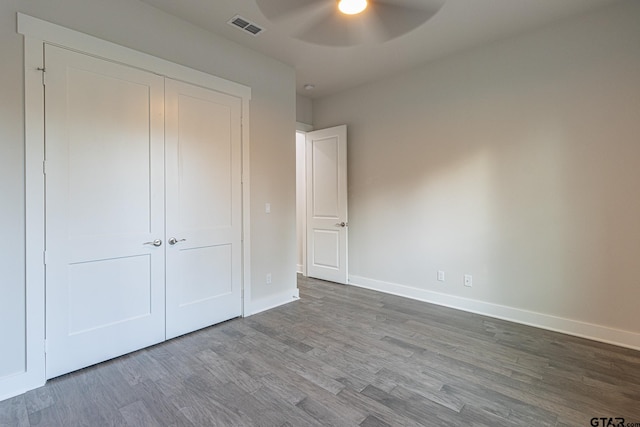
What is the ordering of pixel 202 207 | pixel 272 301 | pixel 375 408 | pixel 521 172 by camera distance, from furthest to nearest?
pixel 272 301 → pixel 521 172 → pixel 202 207 → pixel 375 408

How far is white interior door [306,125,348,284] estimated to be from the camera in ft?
15.1

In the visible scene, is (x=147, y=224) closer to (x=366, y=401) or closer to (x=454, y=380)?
(x=366, y=401)

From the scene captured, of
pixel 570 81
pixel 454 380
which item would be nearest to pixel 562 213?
pixel 570 81

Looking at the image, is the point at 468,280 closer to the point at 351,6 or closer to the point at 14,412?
the point at 351,6

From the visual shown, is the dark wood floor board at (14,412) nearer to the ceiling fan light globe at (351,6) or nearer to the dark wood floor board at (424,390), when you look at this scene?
the dark wood floor board at (424,390)

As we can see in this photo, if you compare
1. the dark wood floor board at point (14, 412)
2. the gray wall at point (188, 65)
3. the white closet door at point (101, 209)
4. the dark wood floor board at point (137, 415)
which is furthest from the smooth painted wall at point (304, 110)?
the dark wood floor board at point (14, 412)

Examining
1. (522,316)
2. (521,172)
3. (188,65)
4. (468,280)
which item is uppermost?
(188,65)

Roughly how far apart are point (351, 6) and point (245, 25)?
1.10 metres

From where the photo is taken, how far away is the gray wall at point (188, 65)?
199 cm

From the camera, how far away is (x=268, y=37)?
3.14 meters

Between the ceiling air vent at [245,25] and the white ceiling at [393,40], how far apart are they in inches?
1.9

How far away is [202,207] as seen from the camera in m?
3.01

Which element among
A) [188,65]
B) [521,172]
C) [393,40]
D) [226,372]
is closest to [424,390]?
[226,372]

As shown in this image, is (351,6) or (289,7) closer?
(351,6)
